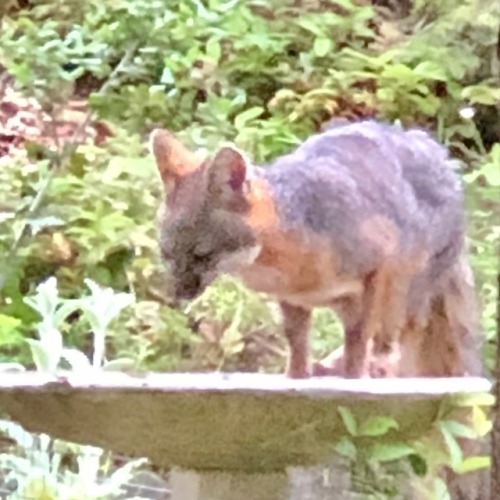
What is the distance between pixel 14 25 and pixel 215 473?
516 millimetres

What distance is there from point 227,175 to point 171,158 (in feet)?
0.24

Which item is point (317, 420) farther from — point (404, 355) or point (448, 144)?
point (448, 144)

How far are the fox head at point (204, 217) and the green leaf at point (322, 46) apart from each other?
21 centimetres

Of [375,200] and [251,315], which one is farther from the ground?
[375,200]

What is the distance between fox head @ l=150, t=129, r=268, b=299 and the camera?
48.4 inches

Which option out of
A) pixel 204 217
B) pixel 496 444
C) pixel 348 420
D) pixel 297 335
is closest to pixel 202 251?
pixel 204 217

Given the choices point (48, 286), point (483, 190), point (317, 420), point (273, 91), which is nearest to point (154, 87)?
point (273, 91)

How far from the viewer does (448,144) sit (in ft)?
4.43

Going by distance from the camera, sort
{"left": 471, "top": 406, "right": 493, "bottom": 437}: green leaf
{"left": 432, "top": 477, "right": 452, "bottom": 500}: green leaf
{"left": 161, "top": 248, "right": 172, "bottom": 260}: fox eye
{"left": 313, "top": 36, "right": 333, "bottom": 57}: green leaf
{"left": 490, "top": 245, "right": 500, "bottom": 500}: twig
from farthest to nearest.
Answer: {"left": 313, "top": 36, "right": 333, "bottom": 57}: green leaf → {"left": 161, "top": 248, "right": 172, "bottom": 260}: fox eye → {"left": 432, "top": 477, "right": 452, "bottom": 500}: green leaf → {"left": 471, "top": 406, "right": 493, "bottom": 437}: green leaf → {"left": 490, "top": 245, "right": 500, "bottom": 500}: twig

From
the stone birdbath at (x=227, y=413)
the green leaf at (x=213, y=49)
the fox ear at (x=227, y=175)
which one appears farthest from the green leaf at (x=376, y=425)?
the green leaf at (x=213, y=49)

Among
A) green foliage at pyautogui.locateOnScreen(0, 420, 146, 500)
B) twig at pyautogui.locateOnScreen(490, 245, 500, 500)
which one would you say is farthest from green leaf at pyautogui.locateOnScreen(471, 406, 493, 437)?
green foliage at pyautogui.locateOnScreen(0, 420, 146, 500)

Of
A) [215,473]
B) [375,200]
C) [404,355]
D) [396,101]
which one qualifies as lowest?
[215,473]

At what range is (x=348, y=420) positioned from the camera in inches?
42.9

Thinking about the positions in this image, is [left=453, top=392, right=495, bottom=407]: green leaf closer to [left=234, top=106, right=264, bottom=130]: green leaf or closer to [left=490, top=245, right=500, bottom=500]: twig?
[left=490, top=245, right=500, bottom=500]: twig
